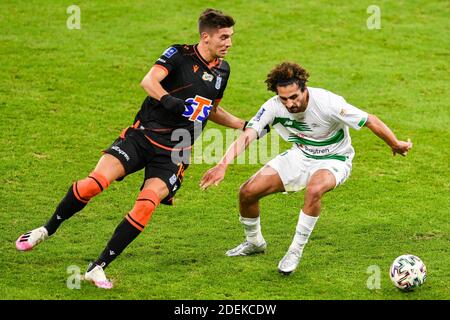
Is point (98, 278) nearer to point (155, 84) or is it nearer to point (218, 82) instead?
point (155, 84)

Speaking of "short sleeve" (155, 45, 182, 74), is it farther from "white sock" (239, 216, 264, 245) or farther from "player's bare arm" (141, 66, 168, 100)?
"white sock" (239, 216, 264, 245)

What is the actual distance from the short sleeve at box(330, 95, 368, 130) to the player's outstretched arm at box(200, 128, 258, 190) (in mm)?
905

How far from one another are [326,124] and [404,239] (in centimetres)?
193

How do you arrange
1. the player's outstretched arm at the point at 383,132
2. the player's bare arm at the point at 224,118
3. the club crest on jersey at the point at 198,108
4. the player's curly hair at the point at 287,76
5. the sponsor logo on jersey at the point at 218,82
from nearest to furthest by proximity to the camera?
the player's curly hair at the point at 287,76, the player's outstretched arm at the point at 383,132, the club crest on jersey at the point at 198,108, the sponsor logo on jersey at the point at 218,82, the player's bare arm at the point at 224,118

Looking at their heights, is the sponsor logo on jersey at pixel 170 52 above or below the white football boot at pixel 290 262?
above

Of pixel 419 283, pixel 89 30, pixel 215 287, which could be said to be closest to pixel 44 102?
pixel 89 30

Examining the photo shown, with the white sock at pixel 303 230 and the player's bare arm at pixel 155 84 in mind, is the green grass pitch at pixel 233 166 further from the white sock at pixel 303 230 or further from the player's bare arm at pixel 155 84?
the player's bare arm at pixel 155 84

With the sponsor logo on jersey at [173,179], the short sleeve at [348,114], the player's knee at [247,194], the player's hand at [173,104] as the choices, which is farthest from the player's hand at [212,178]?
the short sleeve at [348,114]

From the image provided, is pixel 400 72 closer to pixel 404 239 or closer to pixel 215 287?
pixel 404 239

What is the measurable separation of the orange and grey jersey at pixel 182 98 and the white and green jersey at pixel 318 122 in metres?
→ 0.59

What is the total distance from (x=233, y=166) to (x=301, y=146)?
3.82 m

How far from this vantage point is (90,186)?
30.5 feet

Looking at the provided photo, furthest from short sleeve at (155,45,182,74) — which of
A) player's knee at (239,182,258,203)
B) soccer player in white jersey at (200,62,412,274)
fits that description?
player's knee at (239,182,258,203)

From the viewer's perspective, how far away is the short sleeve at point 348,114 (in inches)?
385
